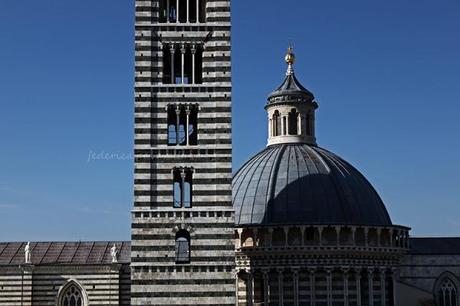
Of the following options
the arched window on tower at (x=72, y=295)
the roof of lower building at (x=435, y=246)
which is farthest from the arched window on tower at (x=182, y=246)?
the roof of lower building at (x=435, y=246)

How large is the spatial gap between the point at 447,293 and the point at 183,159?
25.5 metres

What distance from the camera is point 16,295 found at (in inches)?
1895

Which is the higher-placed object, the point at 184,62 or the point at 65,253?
the point at 184,62

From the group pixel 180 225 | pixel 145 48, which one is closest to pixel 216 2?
pixel 145 48

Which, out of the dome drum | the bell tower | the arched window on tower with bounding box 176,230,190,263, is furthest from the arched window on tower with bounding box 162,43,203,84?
the bell tower

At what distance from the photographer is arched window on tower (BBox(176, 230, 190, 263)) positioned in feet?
117

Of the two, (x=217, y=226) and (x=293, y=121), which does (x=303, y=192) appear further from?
(x=217, y=226)

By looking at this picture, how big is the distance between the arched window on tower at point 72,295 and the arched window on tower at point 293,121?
16.2 m

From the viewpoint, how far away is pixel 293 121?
167 ft

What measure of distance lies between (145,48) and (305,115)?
56.7 feet

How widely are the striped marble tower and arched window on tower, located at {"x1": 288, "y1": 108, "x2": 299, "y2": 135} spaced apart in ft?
49.4

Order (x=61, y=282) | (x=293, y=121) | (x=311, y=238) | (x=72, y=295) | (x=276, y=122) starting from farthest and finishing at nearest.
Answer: (x=276, y=122)
(x=293, y=121)
(x=72, y=295)
(x=61, y=282)
(x=311, y=238)

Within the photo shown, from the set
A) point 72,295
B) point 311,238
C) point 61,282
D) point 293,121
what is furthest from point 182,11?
point 72,295

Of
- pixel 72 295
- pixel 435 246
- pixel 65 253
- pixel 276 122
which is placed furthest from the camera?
pixel 435 246
